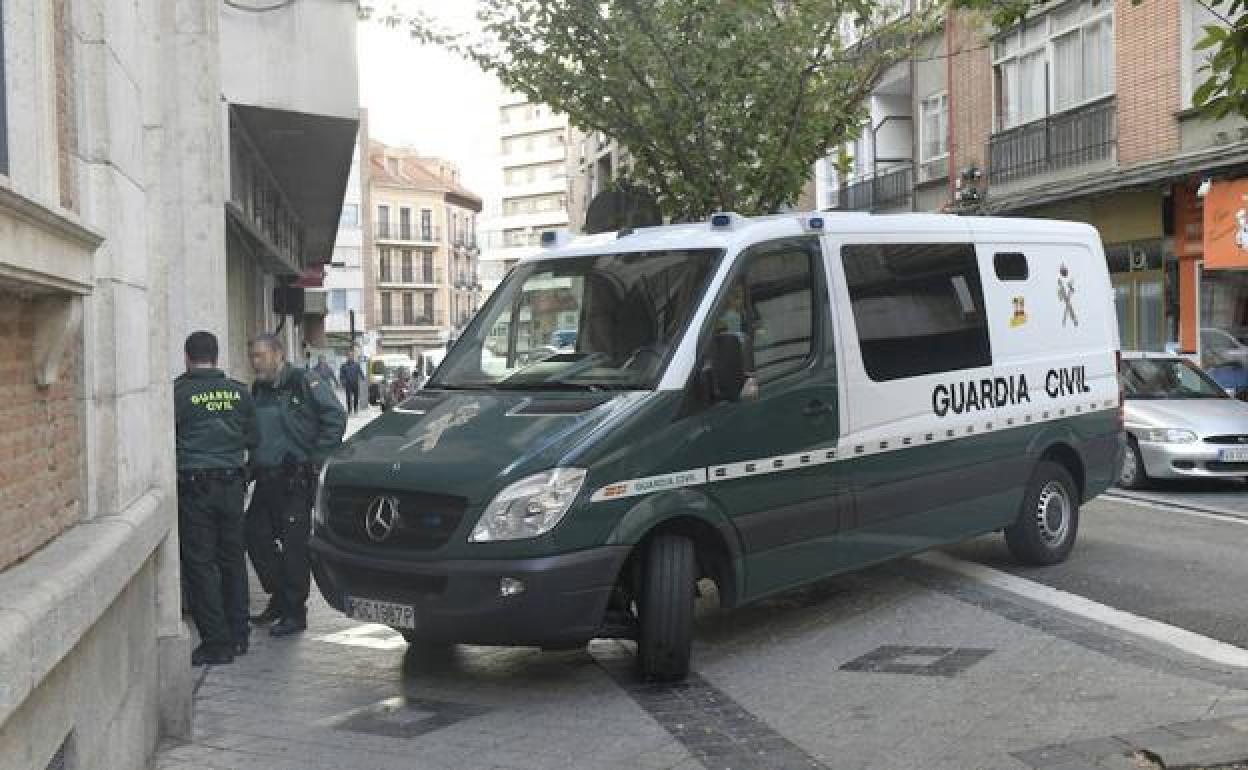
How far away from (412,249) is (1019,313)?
3589 inches

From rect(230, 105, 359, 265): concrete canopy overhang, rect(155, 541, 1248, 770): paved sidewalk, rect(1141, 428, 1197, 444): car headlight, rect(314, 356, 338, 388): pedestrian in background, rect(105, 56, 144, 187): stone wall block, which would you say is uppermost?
rect(230, 105, 359, 265): concrete canopy overhang

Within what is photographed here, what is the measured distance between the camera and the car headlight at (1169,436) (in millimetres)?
12438

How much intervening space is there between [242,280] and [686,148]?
20.9 feet

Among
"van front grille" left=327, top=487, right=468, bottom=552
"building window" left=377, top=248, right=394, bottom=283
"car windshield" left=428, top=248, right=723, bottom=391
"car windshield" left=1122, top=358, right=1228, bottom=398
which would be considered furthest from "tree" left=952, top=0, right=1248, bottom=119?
"building window" left=377, top=248, right=394, bottom=283

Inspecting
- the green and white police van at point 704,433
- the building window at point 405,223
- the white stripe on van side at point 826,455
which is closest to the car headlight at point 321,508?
the green and white police van at point 704,433

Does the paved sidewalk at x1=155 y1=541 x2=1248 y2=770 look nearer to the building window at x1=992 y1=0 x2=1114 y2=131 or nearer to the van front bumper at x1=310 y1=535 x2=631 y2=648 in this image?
the van front bumper at x1=310 y1=535 x2=631 y2=648

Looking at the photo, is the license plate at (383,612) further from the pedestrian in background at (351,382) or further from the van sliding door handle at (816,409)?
the pedestrian in background at (351,382)

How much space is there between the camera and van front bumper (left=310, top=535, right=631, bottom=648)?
18.0 feet

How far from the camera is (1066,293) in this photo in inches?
343

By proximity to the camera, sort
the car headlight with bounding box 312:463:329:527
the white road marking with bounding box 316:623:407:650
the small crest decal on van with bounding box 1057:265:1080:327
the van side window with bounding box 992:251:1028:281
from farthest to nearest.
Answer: the small crest decal on van with bounding box 1057:265:1080:327 → the van side window with bounding box 992:251:1028:281 → the white road marking with bounding box 316:623:407:650 → the car headlight with bounding box 312:463:329:527

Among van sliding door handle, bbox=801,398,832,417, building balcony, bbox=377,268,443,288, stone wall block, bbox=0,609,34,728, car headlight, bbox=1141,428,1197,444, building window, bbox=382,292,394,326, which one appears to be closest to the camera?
stone wall block, bbox=0,609,34,728

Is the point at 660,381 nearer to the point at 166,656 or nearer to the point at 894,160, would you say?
the point at 166,656

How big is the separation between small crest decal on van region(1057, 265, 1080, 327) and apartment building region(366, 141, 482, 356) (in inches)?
3372

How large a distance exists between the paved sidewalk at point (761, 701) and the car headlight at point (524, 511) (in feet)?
2.78
